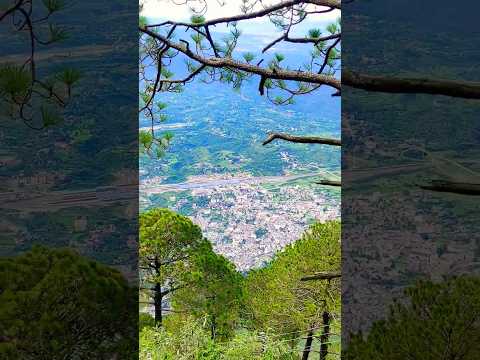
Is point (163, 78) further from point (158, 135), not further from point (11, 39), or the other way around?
point (11, 39)

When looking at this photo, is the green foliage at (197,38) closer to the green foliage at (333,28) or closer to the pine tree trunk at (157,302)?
the green foliage at (333,28)

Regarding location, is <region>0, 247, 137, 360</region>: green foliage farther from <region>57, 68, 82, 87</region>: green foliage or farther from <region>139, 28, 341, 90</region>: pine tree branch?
<region>139, 28, 341, 90</region>: pine tree branch

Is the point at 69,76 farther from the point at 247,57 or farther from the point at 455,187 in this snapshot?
the point at 247,57

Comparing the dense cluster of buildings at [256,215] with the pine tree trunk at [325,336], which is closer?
the dense cluster of buildings at [256,215]

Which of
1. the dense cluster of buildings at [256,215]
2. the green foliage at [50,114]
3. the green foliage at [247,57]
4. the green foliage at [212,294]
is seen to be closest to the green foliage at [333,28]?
the green foliage at [247,57]

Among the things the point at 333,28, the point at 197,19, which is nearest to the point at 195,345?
the point at 197,19

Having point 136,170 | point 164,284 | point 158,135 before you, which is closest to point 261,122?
point 158,135

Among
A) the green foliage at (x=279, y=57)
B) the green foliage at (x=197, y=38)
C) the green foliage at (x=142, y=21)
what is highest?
the green foliage at (x=142, y=21)
